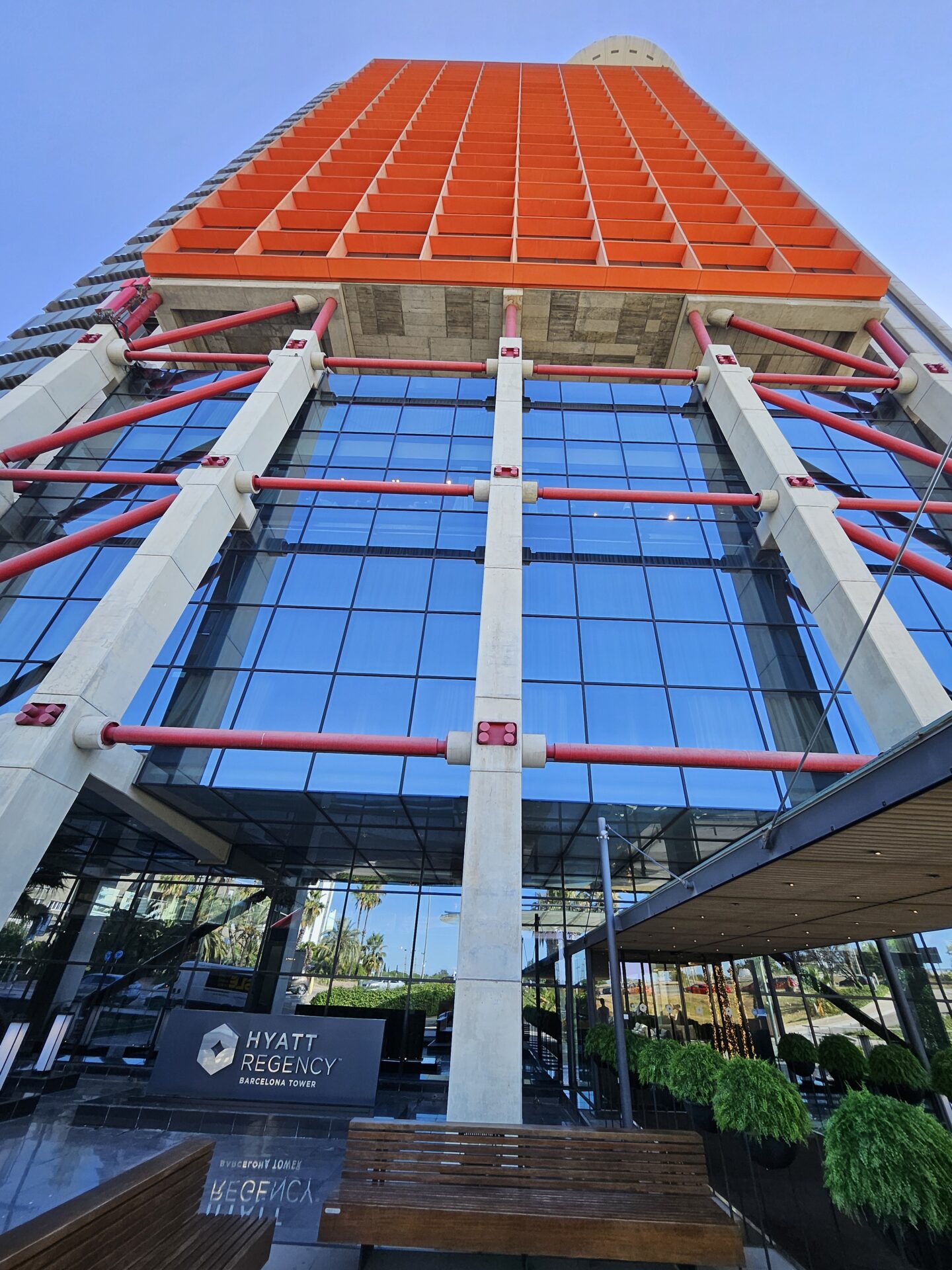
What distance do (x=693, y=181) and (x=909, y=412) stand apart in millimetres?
19559

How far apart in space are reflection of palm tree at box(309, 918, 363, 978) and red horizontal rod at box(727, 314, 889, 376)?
26574 millimetres

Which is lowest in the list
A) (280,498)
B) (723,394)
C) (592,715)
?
(592,715)

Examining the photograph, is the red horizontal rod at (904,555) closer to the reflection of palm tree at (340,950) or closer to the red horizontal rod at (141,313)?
the reflection of palm tree at (340,950)

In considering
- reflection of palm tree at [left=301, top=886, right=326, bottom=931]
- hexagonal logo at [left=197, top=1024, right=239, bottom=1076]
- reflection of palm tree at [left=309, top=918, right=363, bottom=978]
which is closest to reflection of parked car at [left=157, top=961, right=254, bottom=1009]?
reflection of palm tree at [left=301, top=886, right=326, bottom=931]

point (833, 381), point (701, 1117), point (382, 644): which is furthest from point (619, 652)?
point (833, 381)

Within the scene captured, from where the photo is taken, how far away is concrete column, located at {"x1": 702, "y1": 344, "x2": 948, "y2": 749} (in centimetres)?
1217

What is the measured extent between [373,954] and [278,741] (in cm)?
769

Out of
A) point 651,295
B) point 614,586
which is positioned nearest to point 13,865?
point 614,586

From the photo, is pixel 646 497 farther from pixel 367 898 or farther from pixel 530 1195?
pixel 530 1195

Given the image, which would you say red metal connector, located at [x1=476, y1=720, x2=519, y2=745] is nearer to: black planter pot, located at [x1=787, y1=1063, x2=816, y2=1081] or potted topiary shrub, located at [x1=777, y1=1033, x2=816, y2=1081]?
potted topiary shrub, located at [x1=777, y1=1033, x2=816, y2=1081]

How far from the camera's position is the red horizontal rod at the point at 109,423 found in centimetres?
1827

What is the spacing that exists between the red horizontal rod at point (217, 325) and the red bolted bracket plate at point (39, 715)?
1814cm

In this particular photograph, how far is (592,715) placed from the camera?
1548 cm

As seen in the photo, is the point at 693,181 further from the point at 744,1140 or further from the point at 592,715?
the point at 744,1140
